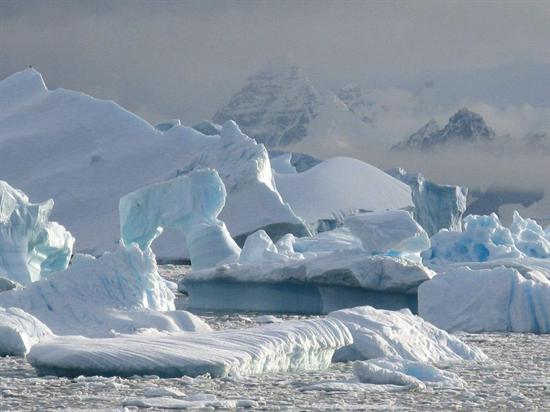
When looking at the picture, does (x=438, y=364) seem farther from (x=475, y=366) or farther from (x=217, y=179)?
(x=217, y=179)

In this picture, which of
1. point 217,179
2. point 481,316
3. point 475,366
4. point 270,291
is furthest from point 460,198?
point 475,366

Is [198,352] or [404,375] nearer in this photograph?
[404,375]

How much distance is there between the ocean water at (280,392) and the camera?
698 cm

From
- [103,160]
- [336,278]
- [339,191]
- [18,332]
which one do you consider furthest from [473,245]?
[339,191]

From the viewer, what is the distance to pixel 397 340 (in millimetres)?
9734

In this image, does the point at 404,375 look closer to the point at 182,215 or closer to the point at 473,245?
the point at 473,245

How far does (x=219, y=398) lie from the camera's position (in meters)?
7.20

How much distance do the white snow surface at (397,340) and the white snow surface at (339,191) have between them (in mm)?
32357

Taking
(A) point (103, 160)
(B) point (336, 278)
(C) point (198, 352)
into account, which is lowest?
(C) point (198, 352)

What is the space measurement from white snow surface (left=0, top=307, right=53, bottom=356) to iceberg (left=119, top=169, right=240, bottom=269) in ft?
40.6

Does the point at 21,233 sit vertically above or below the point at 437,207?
below

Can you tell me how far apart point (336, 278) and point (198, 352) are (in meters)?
8.77

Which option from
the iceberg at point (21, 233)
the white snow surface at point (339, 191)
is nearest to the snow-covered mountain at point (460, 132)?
the white snow surface at point (339, 191)

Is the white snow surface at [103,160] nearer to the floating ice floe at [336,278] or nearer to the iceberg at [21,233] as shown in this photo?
the iceberg at [21,233]
